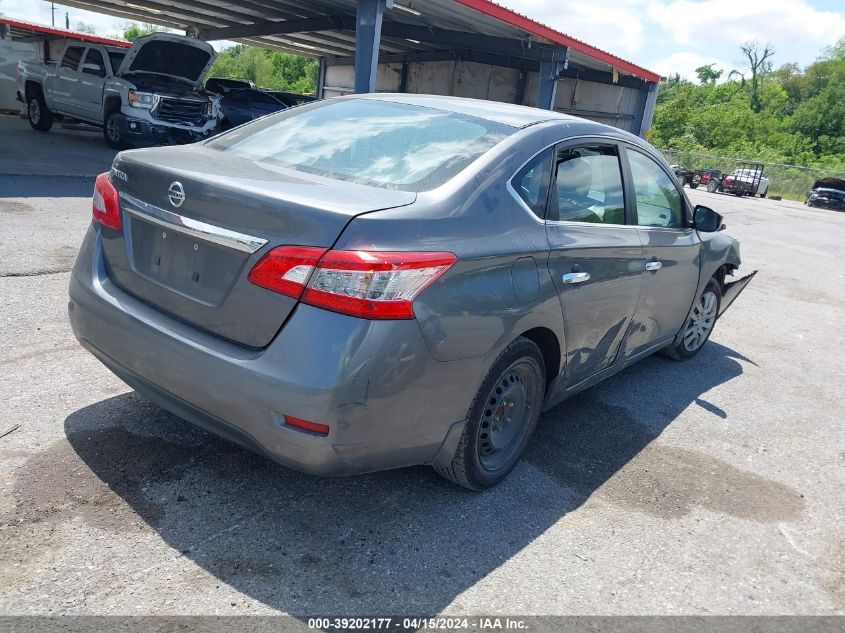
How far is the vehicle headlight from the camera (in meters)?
12.5

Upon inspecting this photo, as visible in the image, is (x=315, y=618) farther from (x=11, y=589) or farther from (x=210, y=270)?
(x=210, y=270)

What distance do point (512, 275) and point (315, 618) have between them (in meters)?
1.49

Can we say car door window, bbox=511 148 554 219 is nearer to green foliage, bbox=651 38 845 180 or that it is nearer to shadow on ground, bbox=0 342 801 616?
shadow on ground, bbox=0 342 801 616

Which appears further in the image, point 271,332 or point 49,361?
point 49,361

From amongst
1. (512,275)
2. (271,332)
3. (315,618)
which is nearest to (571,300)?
(512,275)

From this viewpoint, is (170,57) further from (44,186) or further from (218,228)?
(218,228)

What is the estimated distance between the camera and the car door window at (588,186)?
127 inches

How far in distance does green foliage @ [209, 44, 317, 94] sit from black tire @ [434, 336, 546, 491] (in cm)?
A: 8371

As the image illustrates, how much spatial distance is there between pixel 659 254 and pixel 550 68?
14.1 metres

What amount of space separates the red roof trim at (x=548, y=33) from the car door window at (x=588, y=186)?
33.4 feet

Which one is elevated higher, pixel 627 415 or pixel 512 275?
pixel 512 275

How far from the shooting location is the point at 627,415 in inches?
170

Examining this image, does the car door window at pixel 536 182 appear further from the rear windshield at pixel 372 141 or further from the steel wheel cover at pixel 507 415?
the steel wheel cover at pixel 507 415

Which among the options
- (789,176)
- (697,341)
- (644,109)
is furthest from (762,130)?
(697,341)
